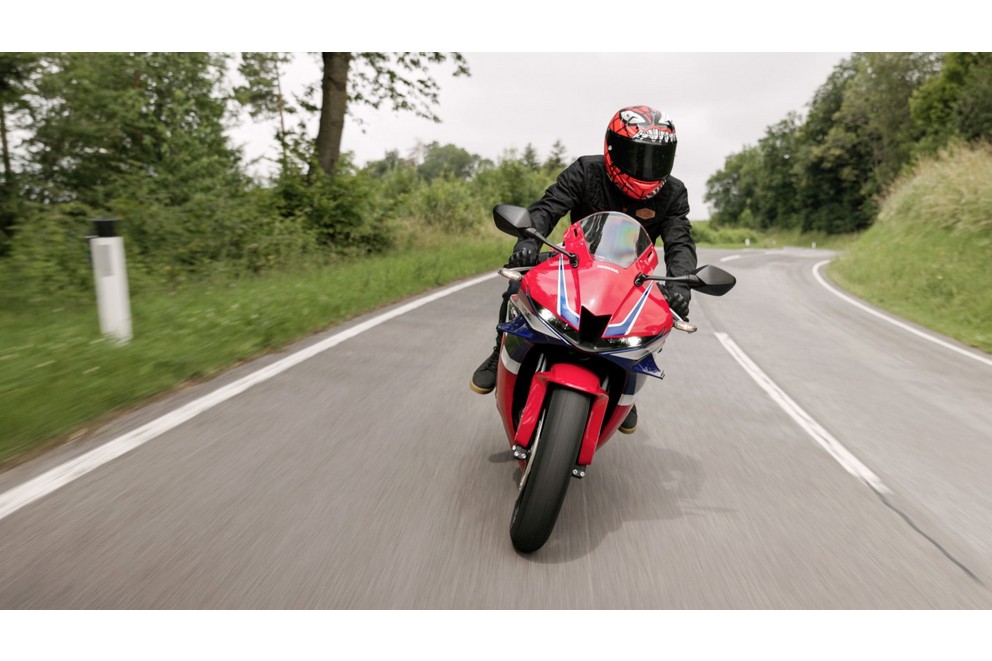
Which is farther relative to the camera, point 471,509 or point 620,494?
point 620,494

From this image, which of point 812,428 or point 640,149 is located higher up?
point 640,149

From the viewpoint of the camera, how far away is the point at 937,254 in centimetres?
1589

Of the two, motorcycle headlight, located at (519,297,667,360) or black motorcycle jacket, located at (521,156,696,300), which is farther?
black motorcycle jacket, located at (521,156,696,300)

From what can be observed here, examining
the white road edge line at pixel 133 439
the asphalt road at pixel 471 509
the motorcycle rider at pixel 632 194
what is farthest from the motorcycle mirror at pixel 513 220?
the white road edge line at pixel 133 439

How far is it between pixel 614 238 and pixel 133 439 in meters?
2.97

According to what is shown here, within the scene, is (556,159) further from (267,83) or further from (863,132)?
(267,83)

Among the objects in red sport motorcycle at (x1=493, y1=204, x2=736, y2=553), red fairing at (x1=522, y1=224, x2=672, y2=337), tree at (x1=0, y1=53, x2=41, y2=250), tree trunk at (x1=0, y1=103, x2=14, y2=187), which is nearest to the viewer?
red sport motorcycle at (x1=493, y1=204, x2=736, y2=553)

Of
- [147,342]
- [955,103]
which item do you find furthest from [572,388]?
[955,103]

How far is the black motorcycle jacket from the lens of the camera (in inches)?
149

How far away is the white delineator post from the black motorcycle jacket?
3748mm

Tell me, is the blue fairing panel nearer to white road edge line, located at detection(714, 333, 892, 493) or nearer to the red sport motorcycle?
the red sport motorcycle

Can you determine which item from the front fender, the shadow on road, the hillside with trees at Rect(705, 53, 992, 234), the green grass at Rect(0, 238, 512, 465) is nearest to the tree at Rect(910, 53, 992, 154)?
the hillside with trees at Rect(705, 53, 992, 234)

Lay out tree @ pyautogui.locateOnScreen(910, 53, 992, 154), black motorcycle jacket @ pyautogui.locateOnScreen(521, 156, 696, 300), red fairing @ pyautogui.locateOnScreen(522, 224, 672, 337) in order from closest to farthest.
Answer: red fairing @ pyautogui.locateOnScreen(522, 224, 672, 337) < black motorcycle jacket @ pyautogui.locateOnScreen(521, 156, 696, 300) < tree @ pyautogui.locateOnScreen(910, 53, 992, 154)

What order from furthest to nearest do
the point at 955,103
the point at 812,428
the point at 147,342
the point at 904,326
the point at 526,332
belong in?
the point at 955,103, the point at 904,326, the point at 147,342, the point at 812,428, the point at 526,332
